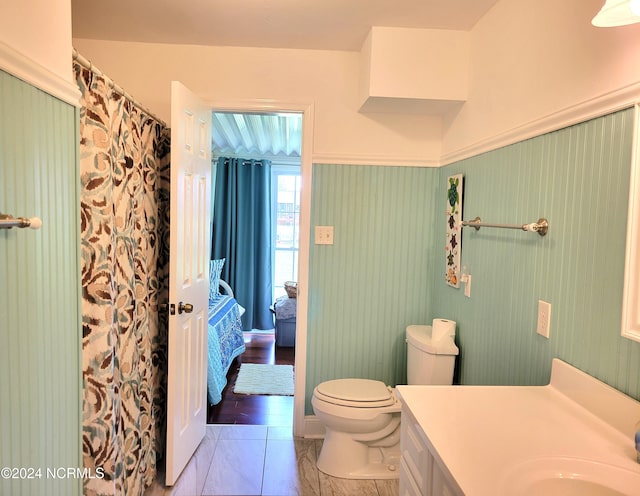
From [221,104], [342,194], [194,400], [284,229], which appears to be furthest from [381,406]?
[284,229]

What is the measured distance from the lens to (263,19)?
2.23 metres

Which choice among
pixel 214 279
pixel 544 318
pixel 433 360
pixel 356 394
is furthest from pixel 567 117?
pixel 214 279

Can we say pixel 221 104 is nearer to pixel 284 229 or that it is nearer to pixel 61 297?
pixel 61 297

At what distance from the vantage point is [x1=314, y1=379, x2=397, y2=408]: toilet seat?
2279 mm

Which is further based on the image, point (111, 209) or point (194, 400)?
point (194, 400)

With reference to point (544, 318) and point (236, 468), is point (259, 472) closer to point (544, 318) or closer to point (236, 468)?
point (236, 468)

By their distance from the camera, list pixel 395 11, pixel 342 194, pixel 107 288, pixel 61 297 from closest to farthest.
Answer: pixel 61 297 → pixel 107 288 → pixel 395 11 → pixel 342 194

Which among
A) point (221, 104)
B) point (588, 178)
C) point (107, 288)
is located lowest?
point (107, 288)

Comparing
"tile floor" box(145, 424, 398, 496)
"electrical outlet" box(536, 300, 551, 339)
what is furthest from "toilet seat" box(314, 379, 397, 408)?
"electrical outlet" box(536, 300, 551, 339)

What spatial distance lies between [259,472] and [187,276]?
43.8 inches

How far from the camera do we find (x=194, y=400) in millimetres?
2473

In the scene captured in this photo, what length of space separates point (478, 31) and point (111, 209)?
1.95 meters

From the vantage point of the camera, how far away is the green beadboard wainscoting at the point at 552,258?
127cm

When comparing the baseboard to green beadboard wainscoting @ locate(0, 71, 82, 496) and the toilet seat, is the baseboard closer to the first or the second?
the toilet seat
